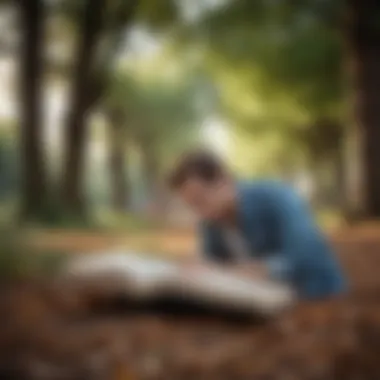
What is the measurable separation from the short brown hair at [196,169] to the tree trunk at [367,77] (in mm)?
236

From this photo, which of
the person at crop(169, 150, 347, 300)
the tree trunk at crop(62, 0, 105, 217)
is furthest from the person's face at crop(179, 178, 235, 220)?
the tree trunk at crop(62, 0, 105, 217)

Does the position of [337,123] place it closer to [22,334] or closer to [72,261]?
[72,261]

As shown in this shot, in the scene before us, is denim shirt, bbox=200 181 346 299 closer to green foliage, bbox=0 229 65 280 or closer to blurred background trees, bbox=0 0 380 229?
blurred background trees, bbox=0 0 380 229

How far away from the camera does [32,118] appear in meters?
1.42

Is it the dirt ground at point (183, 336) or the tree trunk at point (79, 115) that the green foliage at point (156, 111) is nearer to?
the tree trunk at point (79, 115)

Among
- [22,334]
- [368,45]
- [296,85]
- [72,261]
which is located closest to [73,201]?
[72,261]

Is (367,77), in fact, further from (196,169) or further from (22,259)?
(22,259)

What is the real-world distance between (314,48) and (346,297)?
0.40 meters

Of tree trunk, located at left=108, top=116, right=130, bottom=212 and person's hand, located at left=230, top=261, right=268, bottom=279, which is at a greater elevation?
tree trunk, located at left=108, top=116, right=130, bottom=212

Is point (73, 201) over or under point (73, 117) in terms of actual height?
under

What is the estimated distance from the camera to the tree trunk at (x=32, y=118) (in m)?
1.42

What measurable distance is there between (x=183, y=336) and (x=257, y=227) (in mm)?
211

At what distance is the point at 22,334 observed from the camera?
1390mm

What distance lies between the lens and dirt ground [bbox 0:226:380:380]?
1.29m
